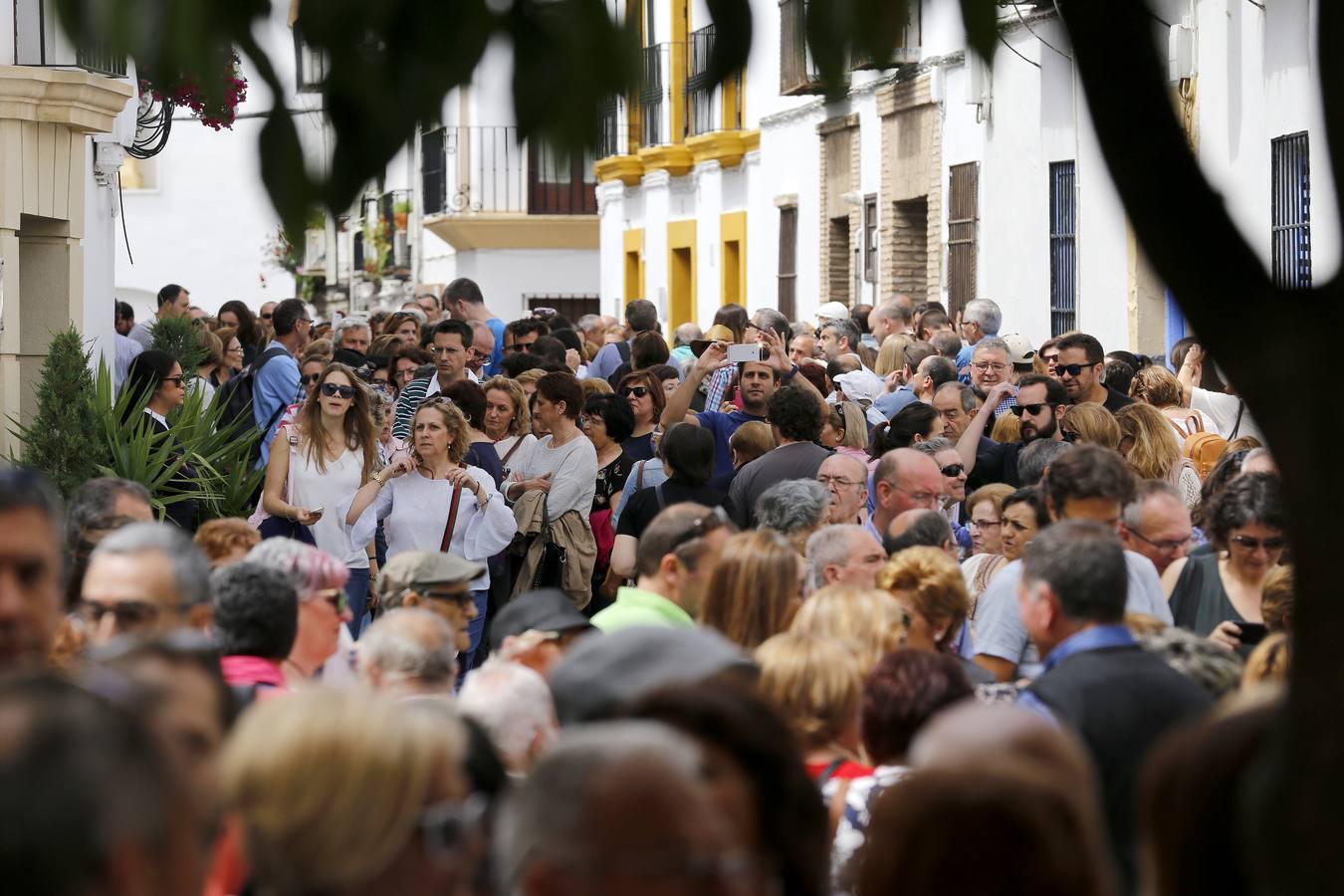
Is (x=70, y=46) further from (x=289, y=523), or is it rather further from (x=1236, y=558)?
(x=289, y=523)

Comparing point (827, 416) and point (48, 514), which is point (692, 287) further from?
point (48, 514)

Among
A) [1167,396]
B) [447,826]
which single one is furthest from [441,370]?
[447,826]

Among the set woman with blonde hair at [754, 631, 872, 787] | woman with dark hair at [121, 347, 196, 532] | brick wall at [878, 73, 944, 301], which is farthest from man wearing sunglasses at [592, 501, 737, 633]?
brick wall at [878, 73, 944, 301]

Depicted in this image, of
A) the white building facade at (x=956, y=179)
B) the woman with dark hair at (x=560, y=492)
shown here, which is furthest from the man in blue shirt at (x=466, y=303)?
the woman with dark hair at (x=560, y=492)

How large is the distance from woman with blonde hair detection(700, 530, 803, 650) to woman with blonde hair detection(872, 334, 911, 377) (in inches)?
267

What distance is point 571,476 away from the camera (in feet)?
31.0

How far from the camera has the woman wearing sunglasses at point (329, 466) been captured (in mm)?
8883

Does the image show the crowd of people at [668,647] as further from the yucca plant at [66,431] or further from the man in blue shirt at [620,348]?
the man in blue shirt at [620,348]

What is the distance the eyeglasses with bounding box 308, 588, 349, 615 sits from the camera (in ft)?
17.9

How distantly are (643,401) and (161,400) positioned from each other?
2.42m

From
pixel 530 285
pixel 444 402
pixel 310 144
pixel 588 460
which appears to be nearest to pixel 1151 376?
pixel 588 460

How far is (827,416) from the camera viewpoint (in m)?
9.48

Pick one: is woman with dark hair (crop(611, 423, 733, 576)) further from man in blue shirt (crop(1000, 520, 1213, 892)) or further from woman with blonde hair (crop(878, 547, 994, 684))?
man in blue shirt (crop(1000, 520, 1213, 892))

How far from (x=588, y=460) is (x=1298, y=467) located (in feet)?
23.7
